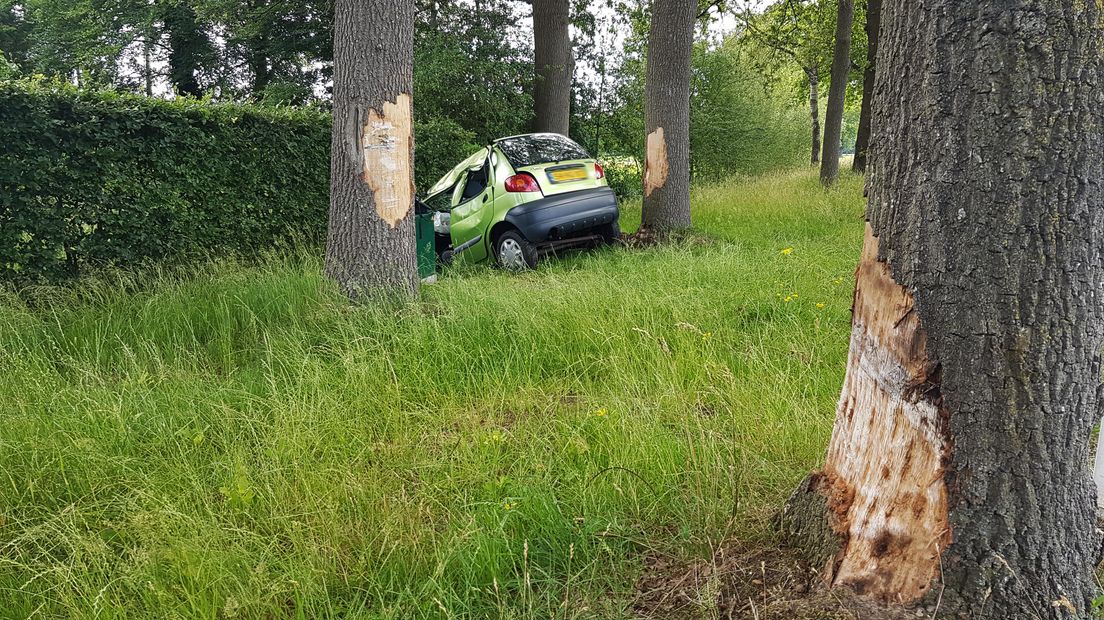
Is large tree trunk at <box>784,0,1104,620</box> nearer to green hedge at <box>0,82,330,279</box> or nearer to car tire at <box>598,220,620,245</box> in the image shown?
car tire at <box>598,220,620,245</box>

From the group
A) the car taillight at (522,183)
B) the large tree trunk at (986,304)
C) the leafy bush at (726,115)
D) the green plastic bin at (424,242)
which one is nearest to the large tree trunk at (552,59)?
the car taillight at (522,183)

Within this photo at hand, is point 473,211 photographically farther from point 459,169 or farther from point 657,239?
point 657,239

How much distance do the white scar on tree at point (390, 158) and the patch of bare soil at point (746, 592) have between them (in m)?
3.64

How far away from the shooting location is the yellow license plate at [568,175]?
7184 millimetres

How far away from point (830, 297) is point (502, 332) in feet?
8.49

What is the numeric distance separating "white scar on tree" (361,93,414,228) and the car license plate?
236 centimetres

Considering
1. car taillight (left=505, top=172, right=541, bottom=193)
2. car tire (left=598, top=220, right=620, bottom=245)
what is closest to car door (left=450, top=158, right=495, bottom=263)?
car taillight (left=505, top=172, right=541, bottom=193)

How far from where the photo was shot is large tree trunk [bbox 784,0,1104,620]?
1.48m

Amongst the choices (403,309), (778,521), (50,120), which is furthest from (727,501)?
(50,120)

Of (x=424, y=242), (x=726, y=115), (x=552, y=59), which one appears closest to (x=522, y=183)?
(x=424, y=242)

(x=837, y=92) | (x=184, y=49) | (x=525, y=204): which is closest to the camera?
(x=525, y=204)

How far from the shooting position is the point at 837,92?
543 inches

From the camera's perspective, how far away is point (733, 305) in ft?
15.7

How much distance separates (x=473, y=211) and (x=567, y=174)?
3.78 ft
